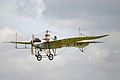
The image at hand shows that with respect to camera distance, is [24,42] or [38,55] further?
[24,42]

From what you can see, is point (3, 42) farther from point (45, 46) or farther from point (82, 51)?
point (82, 51)

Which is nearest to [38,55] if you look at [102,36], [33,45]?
[33,45]

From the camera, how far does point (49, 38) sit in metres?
78.2

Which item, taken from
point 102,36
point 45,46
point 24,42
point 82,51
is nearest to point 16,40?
point 24,42

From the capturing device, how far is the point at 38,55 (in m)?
76.2

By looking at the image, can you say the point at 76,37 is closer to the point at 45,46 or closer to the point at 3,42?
the point at 45,46

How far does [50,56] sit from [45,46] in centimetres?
238

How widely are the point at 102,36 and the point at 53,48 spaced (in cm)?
1135

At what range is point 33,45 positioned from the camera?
77.1 m

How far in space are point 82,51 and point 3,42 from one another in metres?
17.3

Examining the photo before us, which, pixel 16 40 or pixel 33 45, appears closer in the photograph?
pixel 33 45

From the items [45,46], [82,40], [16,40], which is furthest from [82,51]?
[16,40]

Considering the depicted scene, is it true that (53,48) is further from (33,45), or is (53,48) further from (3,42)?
(3,42)

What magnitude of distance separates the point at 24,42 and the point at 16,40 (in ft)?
7.46
